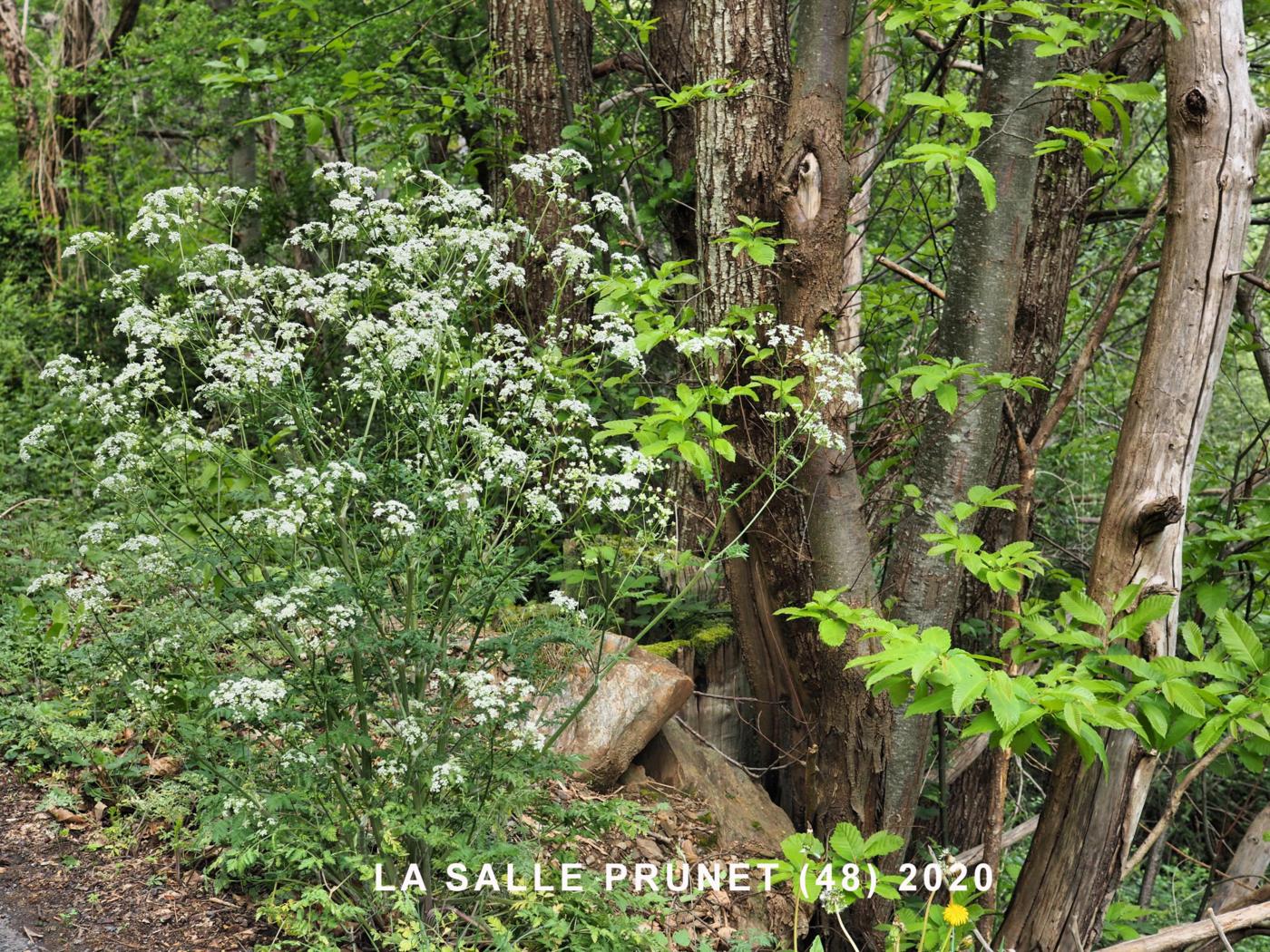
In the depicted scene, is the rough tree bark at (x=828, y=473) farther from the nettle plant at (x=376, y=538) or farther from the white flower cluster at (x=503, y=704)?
the white flower cluster at (x=503, y=704)

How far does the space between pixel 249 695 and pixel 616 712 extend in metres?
1.73

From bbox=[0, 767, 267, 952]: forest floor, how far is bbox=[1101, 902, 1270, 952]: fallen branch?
270 centimetres

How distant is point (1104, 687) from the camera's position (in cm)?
263

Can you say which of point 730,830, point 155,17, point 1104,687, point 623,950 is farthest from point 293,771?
point 155,17

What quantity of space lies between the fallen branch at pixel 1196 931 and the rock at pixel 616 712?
69.1 inches

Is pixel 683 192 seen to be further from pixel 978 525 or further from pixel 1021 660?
pixel 1021 660

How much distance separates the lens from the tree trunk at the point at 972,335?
358 cm

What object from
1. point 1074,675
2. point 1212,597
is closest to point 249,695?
point 1074,675

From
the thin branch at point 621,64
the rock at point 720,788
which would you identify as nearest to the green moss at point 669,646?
the rock at point 720,788

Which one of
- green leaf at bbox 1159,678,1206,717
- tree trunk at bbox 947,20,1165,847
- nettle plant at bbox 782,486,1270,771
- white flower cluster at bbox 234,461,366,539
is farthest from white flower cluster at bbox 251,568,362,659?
tree trunk at bbox 947,20,1165,847

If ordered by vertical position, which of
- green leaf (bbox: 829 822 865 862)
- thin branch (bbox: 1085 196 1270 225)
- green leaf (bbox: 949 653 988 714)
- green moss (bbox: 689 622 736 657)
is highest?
thin branch (bbox: 1085 196 1270 225)

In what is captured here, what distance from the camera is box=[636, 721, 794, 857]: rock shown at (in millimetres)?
4207

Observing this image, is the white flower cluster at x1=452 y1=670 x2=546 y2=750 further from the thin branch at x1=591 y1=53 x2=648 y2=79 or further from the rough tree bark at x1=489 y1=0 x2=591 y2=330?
the thin branch at x1=591 y1=53 x2=648 y2=79

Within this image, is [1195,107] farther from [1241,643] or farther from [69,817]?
[69,817]
